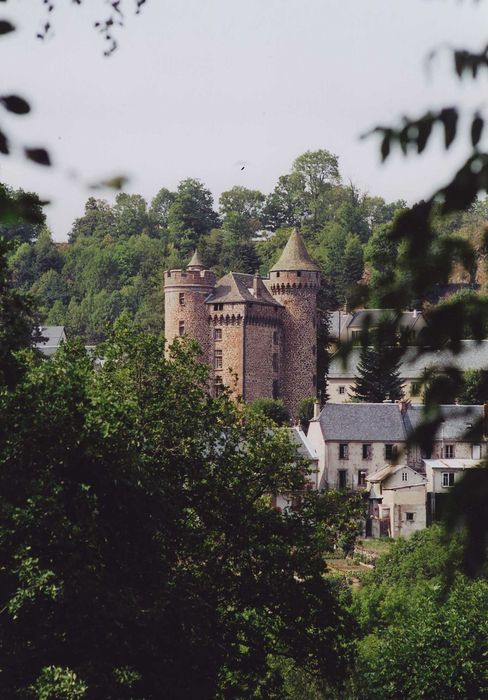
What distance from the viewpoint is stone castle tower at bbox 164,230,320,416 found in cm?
9988

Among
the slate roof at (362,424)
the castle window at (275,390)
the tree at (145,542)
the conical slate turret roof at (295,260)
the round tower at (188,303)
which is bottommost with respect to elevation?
the tree at (145,542)

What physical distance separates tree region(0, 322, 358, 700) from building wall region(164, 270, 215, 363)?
73924 millimetres

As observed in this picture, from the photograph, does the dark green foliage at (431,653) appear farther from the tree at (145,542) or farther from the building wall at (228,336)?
the building wall at (228,336)

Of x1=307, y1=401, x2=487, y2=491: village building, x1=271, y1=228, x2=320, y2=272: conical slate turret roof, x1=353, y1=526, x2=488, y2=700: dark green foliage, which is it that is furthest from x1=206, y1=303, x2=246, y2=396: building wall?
x1=353, y1=526, x2=488, y2=700: dark green foliage

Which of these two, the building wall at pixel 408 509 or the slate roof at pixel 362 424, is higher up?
the slate roof at pixel 362 424

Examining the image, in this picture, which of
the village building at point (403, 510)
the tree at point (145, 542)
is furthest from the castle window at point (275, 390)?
the tree at point (145, 542)

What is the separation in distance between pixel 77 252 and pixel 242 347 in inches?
3635

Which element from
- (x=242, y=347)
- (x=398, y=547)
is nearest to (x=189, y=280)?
(x=242, y=347)

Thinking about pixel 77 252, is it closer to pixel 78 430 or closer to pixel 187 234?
pixel 187 234

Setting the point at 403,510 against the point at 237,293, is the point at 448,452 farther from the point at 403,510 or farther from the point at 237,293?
the point at 237,293

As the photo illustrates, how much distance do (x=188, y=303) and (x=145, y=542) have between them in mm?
80550

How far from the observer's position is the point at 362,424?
88188 millimetres

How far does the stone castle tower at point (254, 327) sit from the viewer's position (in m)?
99.9

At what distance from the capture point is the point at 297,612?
24406mm
